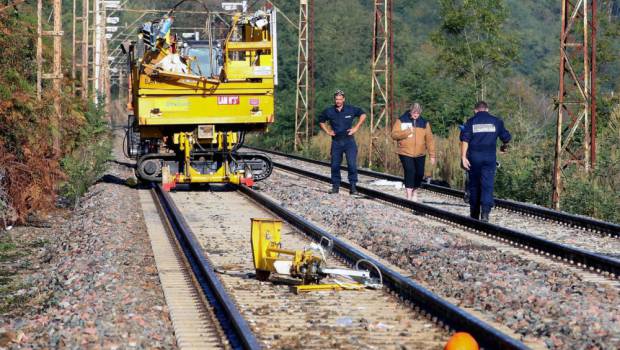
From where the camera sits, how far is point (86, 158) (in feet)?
90.0

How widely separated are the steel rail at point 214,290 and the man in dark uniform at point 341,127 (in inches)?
199

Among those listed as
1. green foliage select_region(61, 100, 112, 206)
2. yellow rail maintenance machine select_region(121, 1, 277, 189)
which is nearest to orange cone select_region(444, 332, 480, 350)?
yellow rail maintenance machine select_region(121, 1, 277, 189)

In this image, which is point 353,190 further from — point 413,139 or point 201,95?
point 201,95

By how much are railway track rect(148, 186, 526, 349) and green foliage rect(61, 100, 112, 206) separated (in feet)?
35.6

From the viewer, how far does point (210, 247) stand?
1438 cm

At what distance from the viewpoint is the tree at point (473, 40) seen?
4834 cm

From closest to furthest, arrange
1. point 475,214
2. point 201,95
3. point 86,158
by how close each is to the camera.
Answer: point 475,214 → point 201,95 → point 86,158

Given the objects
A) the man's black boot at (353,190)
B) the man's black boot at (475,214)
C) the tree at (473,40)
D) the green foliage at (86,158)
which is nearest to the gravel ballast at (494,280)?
the man's black boot at (475,214)

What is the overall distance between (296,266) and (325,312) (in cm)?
120

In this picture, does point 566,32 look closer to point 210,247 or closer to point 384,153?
point 210,247

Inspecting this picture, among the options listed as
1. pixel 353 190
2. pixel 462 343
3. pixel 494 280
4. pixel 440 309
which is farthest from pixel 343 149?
pixel 462 343

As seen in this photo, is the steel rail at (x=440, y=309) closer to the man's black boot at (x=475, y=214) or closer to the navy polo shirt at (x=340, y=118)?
the man's black boot at (x=475, y=214)

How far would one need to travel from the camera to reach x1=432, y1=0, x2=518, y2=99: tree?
48344mm

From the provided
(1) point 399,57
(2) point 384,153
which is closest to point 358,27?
(1) point 399,57
